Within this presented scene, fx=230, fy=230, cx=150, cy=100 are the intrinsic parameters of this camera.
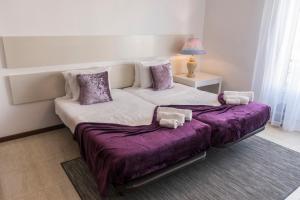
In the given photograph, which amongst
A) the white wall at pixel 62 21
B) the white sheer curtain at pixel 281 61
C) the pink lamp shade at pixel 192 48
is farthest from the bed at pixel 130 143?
the white sheer curtain at pixel 281 61

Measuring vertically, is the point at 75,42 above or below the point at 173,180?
above

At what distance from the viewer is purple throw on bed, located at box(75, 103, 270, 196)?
174 cm

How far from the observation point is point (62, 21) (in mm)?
2865

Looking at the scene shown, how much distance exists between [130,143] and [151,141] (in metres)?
0.18

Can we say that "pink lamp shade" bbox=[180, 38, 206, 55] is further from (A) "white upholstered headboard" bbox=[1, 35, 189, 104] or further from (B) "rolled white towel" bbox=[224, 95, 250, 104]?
(B) "rolled white towel" bbox=[224, 95, 250, 104]

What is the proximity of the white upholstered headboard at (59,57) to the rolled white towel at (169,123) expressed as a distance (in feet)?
4.89

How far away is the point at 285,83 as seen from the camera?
3.26 meters

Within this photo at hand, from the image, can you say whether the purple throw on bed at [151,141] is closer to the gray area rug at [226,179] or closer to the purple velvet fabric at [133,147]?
the purple velvet fabric at [133,147]

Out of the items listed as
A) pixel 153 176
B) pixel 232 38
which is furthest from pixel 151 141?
pixel 232 38

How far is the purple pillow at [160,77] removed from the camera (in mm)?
3350

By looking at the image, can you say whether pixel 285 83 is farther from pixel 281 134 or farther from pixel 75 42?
pixel 75 42

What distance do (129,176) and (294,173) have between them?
1764 millimetres

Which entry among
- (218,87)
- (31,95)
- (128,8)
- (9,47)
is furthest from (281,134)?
(9,47)

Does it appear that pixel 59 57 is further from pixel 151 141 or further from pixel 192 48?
pixel 192 48
